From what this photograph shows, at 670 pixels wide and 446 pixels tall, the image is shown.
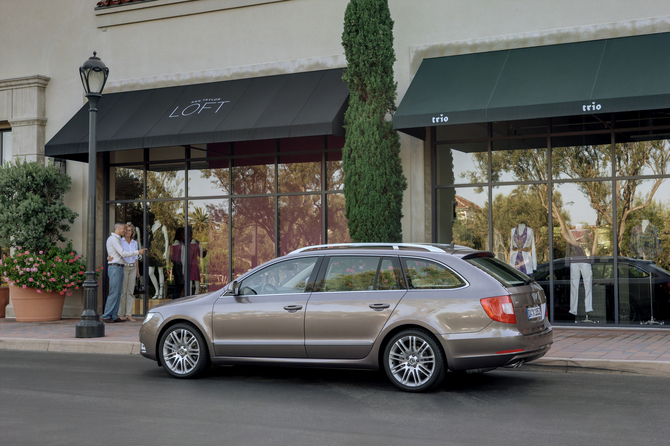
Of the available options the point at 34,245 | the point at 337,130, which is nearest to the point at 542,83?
the point at 337,130

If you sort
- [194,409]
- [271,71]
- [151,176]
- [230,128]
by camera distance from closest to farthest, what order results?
[194,409] → [230,128] → [271,71] → [151,176]

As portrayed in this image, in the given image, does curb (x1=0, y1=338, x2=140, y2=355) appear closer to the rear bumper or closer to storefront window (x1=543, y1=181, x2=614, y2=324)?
the rear bumper

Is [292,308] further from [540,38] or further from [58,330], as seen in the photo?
[540,38]

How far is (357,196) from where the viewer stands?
12.7 meters

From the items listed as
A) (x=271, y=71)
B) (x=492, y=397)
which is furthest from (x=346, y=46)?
(x=492, y=397)

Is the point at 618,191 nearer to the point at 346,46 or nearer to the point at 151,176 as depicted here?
the point at 346,46

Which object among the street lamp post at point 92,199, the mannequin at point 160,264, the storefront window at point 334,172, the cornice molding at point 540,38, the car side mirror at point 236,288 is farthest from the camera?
the mannequin at point 160,264

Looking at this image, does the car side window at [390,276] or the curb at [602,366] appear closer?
the car side window at [390,276]

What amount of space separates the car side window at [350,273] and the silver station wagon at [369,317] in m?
0.01

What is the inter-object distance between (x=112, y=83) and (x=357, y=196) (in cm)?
708

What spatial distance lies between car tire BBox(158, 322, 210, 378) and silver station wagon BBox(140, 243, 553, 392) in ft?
0.04

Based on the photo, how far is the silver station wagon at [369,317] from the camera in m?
7.12

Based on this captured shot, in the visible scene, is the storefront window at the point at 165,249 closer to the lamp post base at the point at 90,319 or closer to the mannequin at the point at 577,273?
the lamp post base at the point at 90,319

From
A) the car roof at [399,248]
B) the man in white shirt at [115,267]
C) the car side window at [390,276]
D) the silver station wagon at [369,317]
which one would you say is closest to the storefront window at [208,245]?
the man in white shirt at [115,267]
